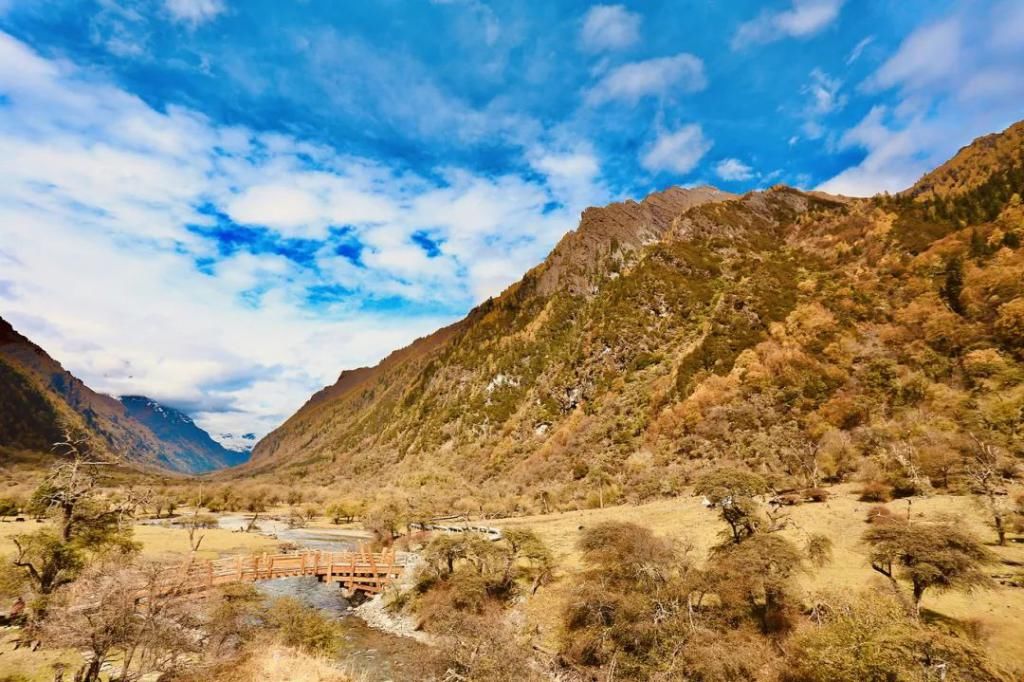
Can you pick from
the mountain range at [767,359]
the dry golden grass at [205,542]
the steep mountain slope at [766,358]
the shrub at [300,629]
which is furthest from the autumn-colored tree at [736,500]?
the dry golden grass at [205,542]

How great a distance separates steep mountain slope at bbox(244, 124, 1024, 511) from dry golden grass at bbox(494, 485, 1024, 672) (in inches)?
366

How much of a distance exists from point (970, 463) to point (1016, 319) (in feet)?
96.0

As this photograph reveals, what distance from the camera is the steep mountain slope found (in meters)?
51.3

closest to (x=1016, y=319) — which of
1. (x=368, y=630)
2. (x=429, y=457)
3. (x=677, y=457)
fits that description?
(x=677, y=457)

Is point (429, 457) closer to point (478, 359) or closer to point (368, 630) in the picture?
point (478, 359)

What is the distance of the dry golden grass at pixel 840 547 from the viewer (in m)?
18.4

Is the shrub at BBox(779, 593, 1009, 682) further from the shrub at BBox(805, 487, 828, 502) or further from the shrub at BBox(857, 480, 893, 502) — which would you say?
the shrub at BBox(805, 487, 828, 502)

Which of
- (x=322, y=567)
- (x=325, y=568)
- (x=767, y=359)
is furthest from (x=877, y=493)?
(x=322, y=567)

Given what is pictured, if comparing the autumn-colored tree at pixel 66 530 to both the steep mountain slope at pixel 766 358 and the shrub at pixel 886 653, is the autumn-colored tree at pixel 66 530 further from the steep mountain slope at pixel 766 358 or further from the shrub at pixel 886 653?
the steep mountain slope at pixel 766 358

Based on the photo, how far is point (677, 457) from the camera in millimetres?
64438

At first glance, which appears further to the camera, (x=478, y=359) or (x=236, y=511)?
(x=478, y=359)

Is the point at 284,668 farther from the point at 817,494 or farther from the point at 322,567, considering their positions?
the point at 817,494

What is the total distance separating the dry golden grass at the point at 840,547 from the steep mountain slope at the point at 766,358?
9.29 metres

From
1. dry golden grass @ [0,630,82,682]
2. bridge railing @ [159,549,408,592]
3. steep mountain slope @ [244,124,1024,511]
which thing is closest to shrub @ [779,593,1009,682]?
dry golden grass @ [0,630,82,682]
